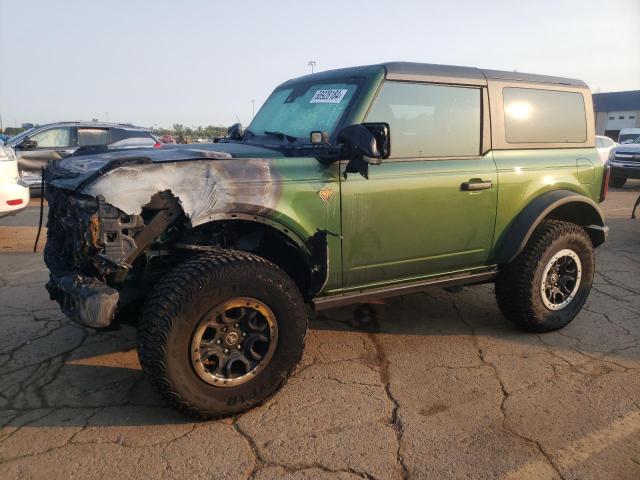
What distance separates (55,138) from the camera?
37.2ft

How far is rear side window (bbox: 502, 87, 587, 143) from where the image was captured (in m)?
3.77

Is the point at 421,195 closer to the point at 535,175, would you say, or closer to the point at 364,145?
the point at 364,145

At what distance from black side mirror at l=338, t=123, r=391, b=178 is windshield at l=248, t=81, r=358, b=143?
37 cm

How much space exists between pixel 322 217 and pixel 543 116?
7.11ft

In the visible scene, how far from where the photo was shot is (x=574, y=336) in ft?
13.1

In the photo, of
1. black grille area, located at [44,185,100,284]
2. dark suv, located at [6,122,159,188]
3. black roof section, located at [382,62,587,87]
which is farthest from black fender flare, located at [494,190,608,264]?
dark suv, located at [6,122,159,188]

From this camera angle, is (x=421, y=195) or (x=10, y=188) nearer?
(x=421, y=195)

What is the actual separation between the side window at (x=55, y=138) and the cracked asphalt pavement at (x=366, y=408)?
26.4 feet

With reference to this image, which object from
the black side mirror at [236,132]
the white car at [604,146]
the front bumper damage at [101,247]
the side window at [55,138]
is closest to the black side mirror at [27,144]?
the side window at [55,138]

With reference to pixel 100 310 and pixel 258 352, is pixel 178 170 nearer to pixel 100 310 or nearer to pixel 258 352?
pixel 100 310

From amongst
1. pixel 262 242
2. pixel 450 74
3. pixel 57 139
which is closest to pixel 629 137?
pixel 57 139

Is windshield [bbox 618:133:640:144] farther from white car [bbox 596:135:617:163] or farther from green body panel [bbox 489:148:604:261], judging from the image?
green body panel [bbox 489:148:604:261]

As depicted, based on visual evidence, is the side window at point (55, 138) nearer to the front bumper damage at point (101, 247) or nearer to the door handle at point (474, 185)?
the front bumper damage at point (101, 247)

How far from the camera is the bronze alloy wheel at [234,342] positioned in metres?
2.67
